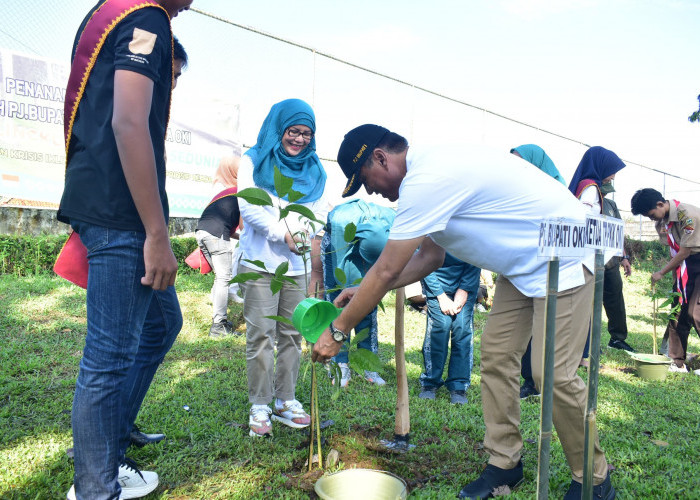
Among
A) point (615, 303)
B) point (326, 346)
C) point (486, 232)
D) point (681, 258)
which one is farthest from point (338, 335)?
point (615, 303)

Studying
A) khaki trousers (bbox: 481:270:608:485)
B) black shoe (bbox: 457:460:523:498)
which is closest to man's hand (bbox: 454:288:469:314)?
khaki trousers (bbox: 481:270:608:485)

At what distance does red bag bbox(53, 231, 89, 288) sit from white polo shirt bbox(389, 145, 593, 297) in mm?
1141

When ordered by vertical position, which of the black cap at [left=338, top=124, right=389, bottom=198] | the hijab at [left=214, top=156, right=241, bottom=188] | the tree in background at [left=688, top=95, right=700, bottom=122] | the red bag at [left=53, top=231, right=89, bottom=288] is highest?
the tree in background at [left=688, top=95, right=700, bottom=122]

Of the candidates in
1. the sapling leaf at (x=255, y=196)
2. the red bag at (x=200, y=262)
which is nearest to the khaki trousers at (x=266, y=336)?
the sapling leaf at (x=255, y=196)

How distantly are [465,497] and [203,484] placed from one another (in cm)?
118

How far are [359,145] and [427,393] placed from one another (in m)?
2.51

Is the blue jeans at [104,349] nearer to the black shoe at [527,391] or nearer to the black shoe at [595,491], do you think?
the black shoe at [595,491]

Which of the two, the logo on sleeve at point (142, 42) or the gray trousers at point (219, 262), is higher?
the logo on sleeve at point (142, 42)

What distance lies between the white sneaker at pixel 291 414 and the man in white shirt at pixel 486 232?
1.10 meters

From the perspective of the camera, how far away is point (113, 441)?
1.88 m

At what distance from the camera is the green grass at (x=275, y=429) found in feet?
8.32

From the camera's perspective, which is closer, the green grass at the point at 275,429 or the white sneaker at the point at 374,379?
the green grass at the point at 275,429

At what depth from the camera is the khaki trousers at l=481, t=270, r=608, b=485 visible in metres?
2.23

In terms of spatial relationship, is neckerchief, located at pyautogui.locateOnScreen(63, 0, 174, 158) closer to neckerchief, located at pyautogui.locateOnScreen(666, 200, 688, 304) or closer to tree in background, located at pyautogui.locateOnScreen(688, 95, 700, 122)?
neckerchief, located at pyautogui.locateOnScreen(666, 200, 688, 304)
